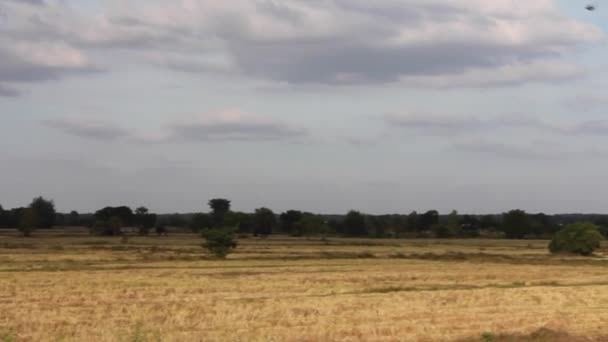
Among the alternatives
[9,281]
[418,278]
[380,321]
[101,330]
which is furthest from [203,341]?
A: [418,278]

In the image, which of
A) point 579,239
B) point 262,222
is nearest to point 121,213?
point 262,222

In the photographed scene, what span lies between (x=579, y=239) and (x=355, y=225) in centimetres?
9503

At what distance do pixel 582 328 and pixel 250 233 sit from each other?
461 ft

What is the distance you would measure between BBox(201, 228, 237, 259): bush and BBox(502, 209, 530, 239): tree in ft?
340

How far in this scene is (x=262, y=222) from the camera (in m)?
160

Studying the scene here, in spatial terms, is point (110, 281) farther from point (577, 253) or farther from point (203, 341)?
point (577, 253)

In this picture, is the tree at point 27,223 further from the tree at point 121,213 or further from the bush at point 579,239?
the bush at point 579,239

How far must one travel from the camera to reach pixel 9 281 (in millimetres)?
35375

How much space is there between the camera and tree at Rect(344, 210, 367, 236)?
6609 inches

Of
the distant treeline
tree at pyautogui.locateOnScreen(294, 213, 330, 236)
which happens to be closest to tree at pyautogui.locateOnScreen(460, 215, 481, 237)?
the distant treeline

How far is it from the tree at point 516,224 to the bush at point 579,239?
8220cm

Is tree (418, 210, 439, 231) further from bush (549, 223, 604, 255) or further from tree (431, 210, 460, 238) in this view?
bush (549, 223, 604, 255)

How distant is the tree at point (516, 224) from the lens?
518 feet

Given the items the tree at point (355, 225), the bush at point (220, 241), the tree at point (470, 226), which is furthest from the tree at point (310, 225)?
the bush at point (220, 241)
